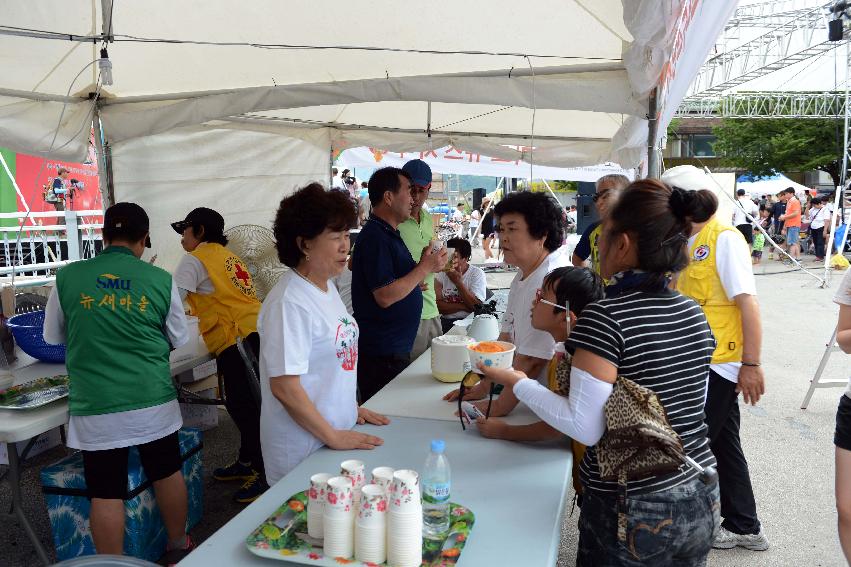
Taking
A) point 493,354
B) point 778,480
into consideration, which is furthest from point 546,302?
point 778,480

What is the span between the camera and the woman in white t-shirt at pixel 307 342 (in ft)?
5.54

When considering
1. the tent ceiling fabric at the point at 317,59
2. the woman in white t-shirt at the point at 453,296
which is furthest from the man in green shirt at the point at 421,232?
the woman in white t-shirt at the point at 453,296

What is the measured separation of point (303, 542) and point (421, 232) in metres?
2.55

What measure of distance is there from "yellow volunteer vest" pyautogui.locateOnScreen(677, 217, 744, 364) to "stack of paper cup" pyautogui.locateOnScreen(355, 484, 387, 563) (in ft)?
5.76

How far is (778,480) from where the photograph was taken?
3430mm

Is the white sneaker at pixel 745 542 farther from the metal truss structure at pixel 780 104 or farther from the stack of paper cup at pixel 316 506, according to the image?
the metal truss structure at pixel 780 104

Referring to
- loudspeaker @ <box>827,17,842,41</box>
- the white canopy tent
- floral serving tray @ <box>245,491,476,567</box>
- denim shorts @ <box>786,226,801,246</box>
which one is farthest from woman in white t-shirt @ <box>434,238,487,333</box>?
denim shorts @ <box>786,226,801,246</box>

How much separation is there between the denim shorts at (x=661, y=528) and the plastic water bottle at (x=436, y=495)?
0.39 m

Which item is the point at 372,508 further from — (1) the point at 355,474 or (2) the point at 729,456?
(2) the point at 729,456

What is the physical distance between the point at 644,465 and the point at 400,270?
1591mm

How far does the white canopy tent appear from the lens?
2879 mm

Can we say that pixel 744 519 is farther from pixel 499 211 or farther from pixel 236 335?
pixel 236 335

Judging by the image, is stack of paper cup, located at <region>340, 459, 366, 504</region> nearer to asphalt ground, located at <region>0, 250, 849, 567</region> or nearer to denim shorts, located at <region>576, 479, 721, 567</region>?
denim shorts, located at <region>576, 479, 721, 567</region>

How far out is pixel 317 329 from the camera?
1.75 m
